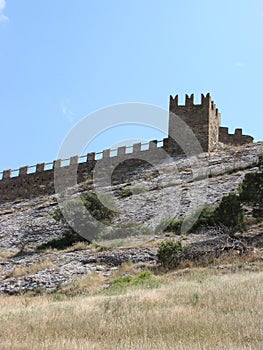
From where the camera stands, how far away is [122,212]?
28594 mm

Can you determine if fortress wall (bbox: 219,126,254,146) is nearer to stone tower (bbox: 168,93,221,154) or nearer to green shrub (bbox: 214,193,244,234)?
stone tower (bbox: 168,93,221,154)

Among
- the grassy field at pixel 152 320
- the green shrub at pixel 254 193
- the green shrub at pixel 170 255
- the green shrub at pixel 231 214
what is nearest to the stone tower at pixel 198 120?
the green shrub at pixel 254 193

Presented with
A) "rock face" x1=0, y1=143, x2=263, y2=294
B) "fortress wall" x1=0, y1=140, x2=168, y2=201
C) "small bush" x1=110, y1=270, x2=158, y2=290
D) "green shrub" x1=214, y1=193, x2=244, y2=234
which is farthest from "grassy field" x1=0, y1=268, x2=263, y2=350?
"fortress wall" x1=0, y1=140, x2=168, y2=201

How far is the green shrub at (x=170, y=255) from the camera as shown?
19002 mm

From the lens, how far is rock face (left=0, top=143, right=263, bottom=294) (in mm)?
20031

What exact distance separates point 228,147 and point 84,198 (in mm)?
12098

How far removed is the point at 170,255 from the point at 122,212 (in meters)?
9.53

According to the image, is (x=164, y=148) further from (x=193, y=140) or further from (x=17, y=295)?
(x=17, y=295)

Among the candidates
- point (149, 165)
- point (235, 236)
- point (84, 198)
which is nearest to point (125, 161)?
point (149, 165)

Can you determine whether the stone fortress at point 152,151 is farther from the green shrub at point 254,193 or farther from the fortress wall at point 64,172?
the green shrub at point 254,193

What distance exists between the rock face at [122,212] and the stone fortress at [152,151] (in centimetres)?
129

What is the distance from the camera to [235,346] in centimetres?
852

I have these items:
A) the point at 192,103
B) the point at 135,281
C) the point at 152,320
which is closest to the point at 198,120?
the point at 192,103

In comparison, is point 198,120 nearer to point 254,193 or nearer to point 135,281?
point 254,193
